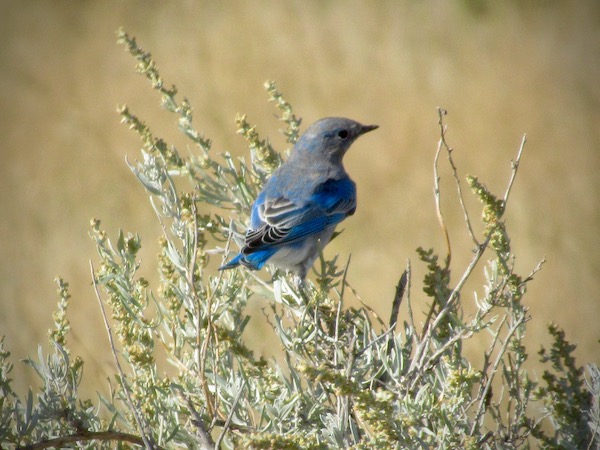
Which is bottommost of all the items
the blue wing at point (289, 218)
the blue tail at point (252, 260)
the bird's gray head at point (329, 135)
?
the blue tail at point (252, 260)

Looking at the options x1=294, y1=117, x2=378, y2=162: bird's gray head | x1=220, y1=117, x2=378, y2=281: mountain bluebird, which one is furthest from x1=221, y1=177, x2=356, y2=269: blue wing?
x1=294, y1=117, x2=378, y2=162: bird's gray head

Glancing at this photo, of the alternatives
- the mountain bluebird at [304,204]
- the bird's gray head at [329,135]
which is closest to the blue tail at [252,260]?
the mountain bluebird at [304,204]

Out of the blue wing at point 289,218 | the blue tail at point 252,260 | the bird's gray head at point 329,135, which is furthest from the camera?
the bird's gray head at point 329,135

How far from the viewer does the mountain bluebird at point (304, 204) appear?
255 centimetres

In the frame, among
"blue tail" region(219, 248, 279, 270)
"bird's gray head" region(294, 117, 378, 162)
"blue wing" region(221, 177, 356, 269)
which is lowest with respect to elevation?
"blue tail" region(219, 248, 279, 270)

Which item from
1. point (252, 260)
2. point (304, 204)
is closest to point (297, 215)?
point (304, 204)

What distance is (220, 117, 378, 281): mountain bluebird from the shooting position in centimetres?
255

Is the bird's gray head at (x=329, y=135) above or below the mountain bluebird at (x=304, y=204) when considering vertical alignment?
above

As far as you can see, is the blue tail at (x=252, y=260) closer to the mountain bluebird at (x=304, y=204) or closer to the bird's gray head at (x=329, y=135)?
the mountain bluebird at (x=304, y=204)

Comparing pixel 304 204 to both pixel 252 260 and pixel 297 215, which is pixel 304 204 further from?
pixel 252 260

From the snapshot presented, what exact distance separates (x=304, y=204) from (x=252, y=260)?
0.77m

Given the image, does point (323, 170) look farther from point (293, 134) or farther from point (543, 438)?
point (543, 438)

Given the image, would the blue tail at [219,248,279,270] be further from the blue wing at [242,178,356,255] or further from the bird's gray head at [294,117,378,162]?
the bird's gray head at [294,117,378,162]

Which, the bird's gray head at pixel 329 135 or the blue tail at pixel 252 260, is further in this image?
the bird's gray head at pixel 329 135
